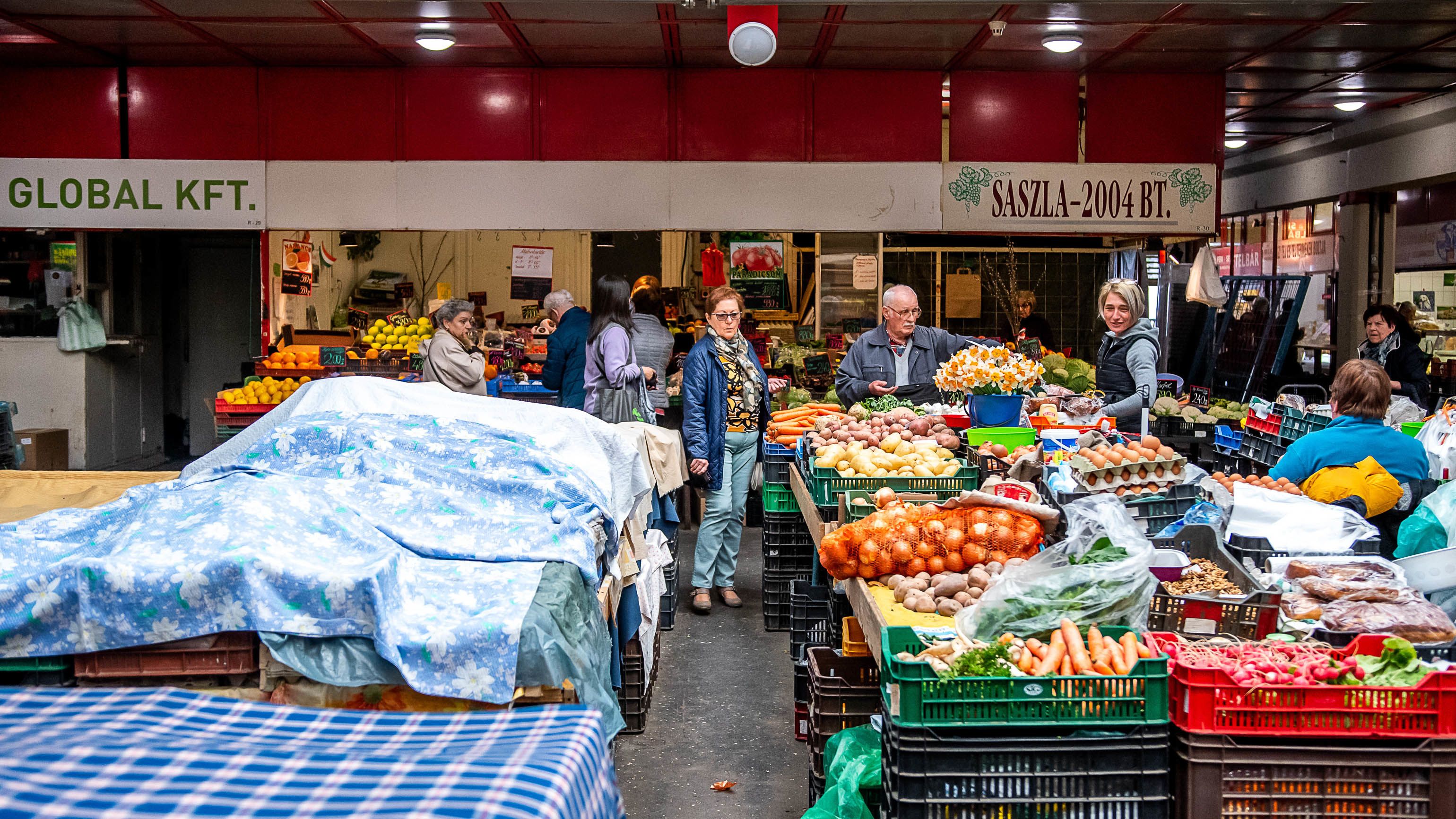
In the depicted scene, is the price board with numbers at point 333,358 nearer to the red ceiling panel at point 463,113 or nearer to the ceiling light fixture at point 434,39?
the red ceiling panel at point 463,113

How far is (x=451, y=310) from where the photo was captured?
25.2 ft

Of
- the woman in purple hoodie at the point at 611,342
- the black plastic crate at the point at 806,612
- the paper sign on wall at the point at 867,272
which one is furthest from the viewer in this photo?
the paper sign on wall at the point at 867,272

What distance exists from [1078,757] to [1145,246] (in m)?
10.1

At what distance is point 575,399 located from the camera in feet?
27.8

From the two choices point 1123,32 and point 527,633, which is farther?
point 1123,32

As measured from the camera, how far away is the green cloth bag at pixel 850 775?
11.2 feet

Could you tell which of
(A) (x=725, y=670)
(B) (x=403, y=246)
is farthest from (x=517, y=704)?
(B) (x=403, y=246)

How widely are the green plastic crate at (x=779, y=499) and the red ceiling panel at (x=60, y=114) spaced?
709cm

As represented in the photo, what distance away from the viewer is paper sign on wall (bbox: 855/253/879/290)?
10820mm

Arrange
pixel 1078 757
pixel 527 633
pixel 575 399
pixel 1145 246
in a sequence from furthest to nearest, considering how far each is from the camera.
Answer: pixel 1145 246 < pixel 575 399 < pixel 527 633 < pixel 1078 757

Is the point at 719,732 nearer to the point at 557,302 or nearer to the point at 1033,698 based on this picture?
the point at 1033,698

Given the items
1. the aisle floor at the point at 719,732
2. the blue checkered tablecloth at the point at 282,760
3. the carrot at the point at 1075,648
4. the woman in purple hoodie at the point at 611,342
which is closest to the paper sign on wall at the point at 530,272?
the woman in purple hoodie at the point at 611,342

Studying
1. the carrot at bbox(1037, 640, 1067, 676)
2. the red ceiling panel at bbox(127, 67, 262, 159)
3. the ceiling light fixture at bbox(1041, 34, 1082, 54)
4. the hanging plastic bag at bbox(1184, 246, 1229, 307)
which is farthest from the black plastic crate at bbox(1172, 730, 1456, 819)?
the red ceiling panel at bbox(127, 67, 262, 159)

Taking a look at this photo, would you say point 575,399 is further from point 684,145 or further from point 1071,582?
point 1071,582
